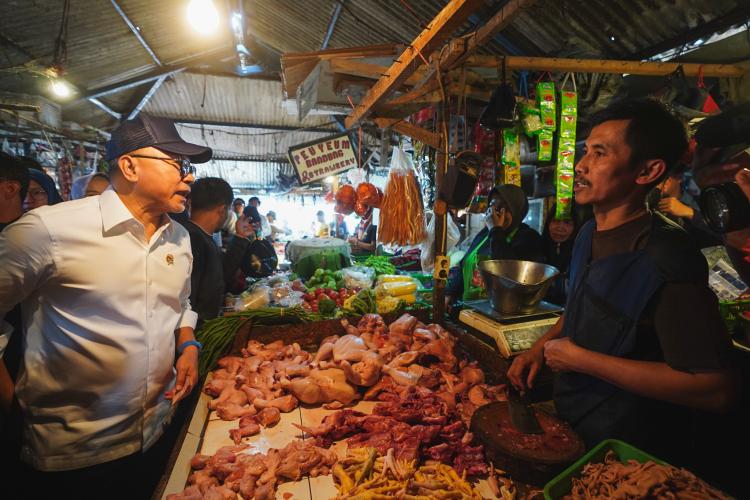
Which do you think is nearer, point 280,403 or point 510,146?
point 280,403

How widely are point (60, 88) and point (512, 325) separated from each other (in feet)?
35.4

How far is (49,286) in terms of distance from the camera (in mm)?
2037

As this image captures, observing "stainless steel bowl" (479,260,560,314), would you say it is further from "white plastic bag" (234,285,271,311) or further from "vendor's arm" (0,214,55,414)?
"vendor's arm" (0,214,55,414)

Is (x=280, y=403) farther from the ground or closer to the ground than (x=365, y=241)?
closer to the ground

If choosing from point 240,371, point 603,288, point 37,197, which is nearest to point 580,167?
point 603,288

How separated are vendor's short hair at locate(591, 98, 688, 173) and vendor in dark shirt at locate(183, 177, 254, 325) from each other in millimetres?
3694

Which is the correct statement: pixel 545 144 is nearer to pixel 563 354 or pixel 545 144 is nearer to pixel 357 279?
pixel 357 279

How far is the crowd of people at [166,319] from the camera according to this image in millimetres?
1632

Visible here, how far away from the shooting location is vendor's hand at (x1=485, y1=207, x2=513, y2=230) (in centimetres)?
446

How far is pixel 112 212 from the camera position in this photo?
2.15 m

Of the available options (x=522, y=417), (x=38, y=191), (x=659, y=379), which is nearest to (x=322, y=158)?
(x=38, y=191)

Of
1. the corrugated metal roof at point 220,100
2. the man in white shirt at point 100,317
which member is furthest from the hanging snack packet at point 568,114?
the corrugated metal roof at point 220,100

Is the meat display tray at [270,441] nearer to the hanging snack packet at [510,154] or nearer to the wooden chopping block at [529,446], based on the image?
the wooden chopping block at [529,446]

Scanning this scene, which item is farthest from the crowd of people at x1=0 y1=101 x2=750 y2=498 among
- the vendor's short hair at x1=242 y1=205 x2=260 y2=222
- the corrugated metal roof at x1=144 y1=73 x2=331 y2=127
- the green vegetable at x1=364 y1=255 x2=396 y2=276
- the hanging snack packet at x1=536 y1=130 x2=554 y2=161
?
the corrugated metal roof at x1=144 y1=73 x2=331 y2=127
